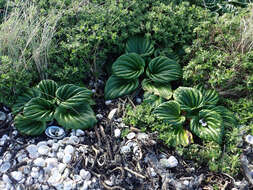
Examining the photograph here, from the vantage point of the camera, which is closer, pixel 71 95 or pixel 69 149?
pixel 69 149

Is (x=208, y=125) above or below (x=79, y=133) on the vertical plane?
above

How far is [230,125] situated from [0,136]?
79.0 inches

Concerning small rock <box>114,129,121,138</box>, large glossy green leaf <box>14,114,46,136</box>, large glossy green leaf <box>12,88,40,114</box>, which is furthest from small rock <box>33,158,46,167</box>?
small rock <box>114,129,121,138</box>

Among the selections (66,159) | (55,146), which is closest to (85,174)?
(66,159)

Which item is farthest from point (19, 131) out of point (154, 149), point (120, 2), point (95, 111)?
point (120, 2)

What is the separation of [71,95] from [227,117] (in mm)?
1407

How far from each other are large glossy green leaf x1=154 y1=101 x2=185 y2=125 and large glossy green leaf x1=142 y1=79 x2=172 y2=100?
5.2 inches

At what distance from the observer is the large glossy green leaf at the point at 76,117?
8.41 ft

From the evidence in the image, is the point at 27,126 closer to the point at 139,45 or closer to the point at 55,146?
the point at 55,146

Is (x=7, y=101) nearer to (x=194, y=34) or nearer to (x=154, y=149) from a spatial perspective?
(x=154, y=149)

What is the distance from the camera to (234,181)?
2.42 metres

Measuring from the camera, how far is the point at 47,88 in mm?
2719

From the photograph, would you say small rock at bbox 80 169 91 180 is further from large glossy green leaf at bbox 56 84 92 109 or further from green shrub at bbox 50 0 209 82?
green shrub at bbox 50 0 209 82

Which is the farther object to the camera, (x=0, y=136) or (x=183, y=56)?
(x=183, y=56)
